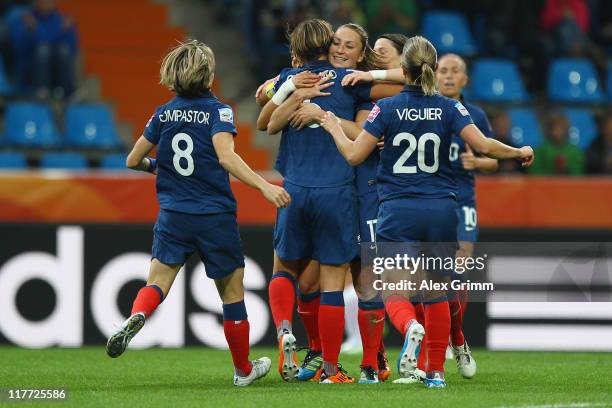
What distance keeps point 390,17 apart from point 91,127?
4.04 meters

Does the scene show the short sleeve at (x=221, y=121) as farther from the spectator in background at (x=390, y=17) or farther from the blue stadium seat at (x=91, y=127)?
the spectator in background at (x=390, y=17)

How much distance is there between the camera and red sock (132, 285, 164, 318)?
292 inches

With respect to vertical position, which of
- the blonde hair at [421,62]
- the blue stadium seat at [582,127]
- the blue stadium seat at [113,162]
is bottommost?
the blue stadium seat at [113,162]

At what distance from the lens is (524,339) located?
11.1 metres

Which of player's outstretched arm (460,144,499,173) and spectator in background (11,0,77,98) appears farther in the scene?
spectator in background (11,0,77,98)

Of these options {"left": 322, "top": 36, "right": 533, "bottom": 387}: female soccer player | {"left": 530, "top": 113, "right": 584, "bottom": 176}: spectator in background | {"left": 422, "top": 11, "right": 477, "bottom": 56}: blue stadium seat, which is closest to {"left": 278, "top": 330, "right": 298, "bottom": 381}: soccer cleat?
{"left": 322, "top": 36, "right": 533, "bottom": 387}: female soccer player

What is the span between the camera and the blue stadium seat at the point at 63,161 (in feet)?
44.9

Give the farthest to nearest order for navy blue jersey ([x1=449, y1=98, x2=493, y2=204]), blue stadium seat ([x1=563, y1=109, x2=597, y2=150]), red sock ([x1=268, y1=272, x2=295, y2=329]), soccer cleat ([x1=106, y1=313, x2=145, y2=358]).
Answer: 1. blue stadium seat ([x1=563, y1=109, x2=597, y2=150])
2. navy blue jersey ([x1=449, y1=98, x2=493, y2=204])
3. red sock ([x1=268, y1=272, x2=295, y2=329])
4. soccer cleat ([x1=106, y1=313, x2=145, y2=358])

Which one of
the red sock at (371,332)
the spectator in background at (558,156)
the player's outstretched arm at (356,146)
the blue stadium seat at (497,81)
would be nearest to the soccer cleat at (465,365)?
the red sock at (371,332)

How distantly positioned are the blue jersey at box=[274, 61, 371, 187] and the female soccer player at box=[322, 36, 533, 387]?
31 cm

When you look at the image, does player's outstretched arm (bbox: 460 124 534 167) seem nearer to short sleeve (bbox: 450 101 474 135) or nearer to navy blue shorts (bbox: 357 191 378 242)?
short sleeve (bbox: 450 101 474 135)

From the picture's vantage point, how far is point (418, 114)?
7.48 m

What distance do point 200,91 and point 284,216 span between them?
0.96 metres

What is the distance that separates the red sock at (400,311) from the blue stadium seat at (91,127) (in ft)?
23.8
